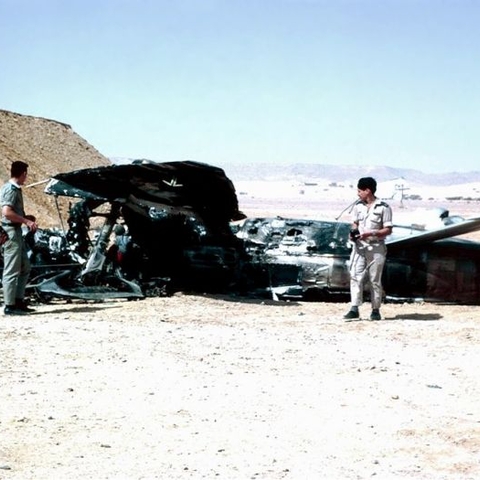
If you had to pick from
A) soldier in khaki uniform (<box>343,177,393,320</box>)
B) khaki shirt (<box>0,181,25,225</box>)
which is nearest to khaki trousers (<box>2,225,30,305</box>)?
khaki shirt (<box>0,181,25,225</box>)

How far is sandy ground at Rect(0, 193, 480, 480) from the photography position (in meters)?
5.10

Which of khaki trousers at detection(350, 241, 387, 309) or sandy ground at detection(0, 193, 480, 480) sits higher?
khaki trousers at detection(350, 241, 387, 309)

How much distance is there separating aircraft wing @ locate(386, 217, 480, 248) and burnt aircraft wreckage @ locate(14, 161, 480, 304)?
18 mm

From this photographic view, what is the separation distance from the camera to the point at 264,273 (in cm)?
1404

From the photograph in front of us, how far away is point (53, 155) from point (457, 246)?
3054 cm

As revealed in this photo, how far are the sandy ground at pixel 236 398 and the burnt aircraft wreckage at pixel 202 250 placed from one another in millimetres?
2029

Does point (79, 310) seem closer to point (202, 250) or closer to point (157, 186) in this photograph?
point (157, 186)

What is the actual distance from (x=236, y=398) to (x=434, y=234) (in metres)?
6.84

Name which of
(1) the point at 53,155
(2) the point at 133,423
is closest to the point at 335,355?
(2) the point at 133,423

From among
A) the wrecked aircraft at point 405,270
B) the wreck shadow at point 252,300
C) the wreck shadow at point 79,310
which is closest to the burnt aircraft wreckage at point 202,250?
the wrecked aircraft at point 405,270

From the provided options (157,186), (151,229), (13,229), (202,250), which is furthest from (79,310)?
(202,250)

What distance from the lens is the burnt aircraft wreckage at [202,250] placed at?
12.6 meters

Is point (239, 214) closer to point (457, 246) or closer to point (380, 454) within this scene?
point (457, 246)

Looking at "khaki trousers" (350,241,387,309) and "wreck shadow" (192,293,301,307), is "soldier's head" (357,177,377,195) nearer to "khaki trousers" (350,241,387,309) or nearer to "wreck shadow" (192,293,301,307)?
"khaki trousers" (350,241,387,309)
